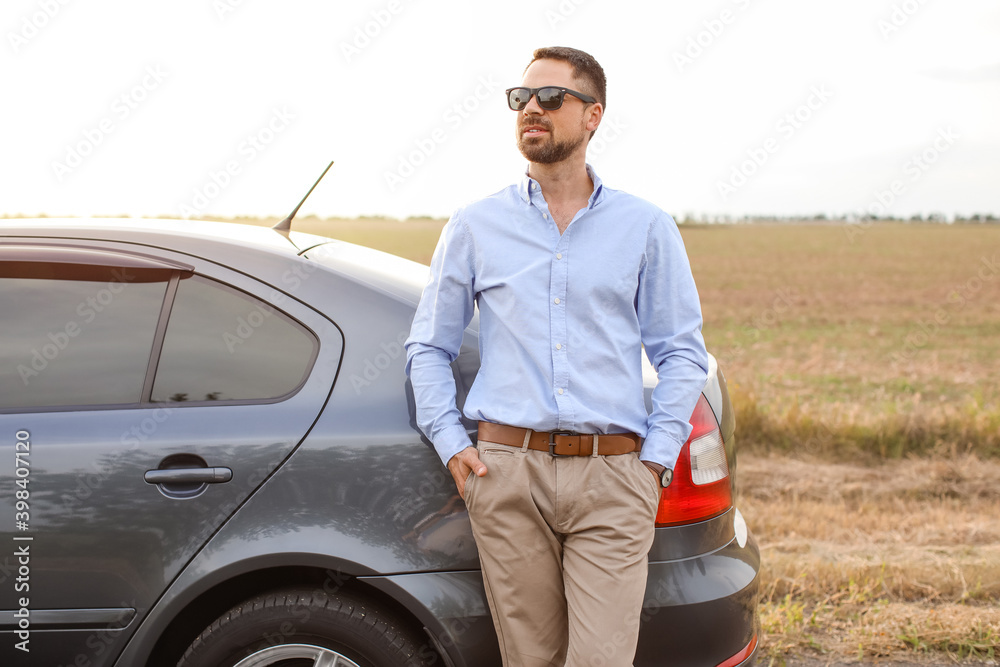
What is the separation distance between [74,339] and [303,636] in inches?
38.4

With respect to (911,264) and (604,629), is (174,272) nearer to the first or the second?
(604,629)

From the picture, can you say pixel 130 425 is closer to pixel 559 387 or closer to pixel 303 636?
pixel 303 636

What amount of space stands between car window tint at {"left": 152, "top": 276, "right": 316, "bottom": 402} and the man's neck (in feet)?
2.34

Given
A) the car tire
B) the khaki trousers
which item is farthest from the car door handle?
the khaki trousers

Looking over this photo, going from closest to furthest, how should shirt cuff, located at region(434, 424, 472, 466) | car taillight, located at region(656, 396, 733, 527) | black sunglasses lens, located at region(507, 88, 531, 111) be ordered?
shirt cuff, located at region(434, 424, 472, 466), car taillight, located at region(656, 396, 733, 527), black sunglasses lens, located at region(507, 88, 531, 111)

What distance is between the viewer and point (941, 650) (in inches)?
122

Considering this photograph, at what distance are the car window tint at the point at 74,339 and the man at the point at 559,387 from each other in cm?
73

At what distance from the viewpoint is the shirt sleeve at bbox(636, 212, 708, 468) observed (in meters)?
1.97

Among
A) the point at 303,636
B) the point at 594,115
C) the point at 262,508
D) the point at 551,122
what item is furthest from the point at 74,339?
the point at 594,115

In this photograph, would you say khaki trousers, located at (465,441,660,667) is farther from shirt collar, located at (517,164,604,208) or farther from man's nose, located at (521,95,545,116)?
man's nose, located at (521,95,545,116)


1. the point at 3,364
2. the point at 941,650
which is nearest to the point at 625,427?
the point at 3,364

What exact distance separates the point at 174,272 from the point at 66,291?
12.4 inches

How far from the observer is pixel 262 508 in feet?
6.34

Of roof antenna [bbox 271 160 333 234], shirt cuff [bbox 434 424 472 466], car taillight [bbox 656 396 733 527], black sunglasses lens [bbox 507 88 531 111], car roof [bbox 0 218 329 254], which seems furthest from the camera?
roof antenna [bbox 271 160 333 234]
